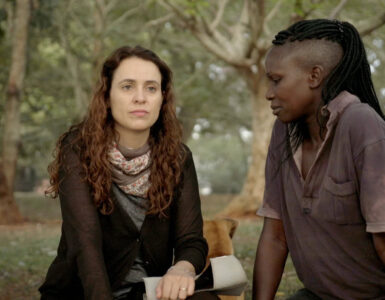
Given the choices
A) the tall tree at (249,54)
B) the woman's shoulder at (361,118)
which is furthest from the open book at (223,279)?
the tall tree at (249,54)

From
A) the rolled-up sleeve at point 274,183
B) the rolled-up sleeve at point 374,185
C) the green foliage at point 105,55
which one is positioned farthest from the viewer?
the green foliage at point 105,55

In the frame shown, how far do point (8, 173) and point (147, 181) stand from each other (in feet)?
32.1

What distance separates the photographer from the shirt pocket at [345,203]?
96.2 inches

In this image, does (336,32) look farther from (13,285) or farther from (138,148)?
(13,285)

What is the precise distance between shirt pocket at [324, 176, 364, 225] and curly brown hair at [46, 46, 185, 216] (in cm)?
105

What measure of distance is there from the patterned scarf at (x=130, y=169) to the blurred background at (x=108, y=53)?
2039 mm

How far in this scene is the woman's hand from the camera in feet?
9.48

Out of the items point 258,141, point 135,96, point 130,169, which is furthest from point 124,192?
point 258,141

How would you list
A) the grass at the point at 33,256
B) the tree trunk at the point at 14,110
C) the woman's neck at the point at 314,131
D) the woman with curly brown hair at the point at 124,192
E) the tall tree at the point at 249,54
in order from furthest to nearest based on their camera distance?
the tree trunk at the point at 14,110 → the tall tree at the point at 249,54 → the grass at the point at 33,256 → the woman with curly brown hair at the point at 124,192 → the woman's neck at the point at 314,131

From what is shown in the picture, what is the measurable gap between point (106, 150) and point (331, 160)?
1251 mm

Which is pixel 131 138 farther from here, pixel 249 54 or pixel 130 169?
pixel 249 54

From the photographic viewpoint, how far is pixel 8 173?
12453 mm

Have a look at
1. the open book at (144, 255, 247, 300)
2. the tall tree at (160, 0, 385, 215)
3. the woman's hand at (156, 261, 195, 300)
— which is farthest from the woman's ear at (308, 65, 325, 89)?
the tall tree at (160, 0, 385, 215)

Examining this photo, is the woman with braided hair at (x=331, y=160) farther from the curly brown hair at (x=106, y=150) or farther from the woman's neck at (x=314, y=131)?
the curly brown hair at (x=106, y=150)
